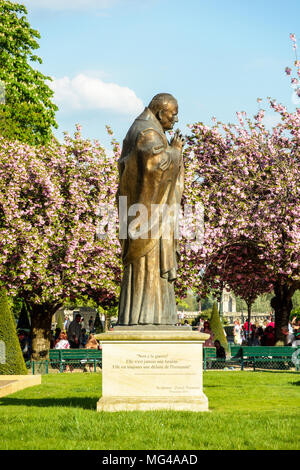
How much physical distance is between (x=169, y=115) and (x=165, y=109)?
0.37 ft

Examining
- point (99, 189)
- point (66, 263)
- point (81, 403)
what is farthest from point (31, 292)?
point (81, 403)

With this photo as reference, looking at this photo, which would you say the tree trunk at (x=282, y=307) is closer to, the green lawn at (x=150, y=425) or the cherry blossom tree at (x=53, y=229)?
the cherry blossom tree at (x=53, y=229)

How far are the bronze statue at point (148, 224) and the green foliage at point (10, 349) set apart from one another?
9.18 metres

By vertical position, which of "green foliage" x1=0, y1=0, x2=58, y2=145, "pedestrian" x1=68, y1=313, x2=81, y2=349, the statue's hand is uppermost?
"green foliage" x1=0, y1=0, x2=58, y2=145

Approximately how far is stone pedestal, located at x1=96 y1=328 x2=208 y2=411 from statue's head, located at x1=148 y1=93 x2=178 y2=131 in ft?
10.8

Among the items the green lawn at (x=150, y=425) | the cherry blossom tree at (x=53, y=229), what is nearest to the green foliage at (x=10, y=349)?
the cherry blossom tree at (x=53, y=229)

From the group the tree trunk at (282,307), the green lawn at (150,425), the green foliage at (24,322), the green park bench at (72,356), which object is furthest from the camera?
the green foliage at (24,322)

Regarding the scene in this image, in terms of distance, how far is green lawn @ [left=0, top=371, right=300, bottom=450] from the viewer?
7.66 meters

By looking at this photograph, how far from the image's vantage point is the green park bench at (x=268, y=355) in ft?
79.5

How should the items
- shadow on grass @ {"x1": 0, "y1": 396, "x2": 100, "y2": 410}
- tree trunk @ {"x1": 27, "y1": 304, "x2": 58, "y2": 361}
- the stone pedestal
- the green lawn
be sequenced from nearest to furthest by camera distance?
the green lawn < the stone pedestal < shadow on grass @ {"x1": 0, "y1": 396, "x2": 100, "y2": 410} < tree trunk @ {"x1": 27, "y1": 304, "x2": 58, "y2": 361}

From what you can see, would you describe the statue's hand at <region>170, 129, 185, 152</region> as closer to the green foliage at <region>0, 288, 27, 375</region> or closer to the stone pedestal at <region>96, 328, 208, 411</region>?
the stone pedestal at <region>96, 328, 208, 411</region>

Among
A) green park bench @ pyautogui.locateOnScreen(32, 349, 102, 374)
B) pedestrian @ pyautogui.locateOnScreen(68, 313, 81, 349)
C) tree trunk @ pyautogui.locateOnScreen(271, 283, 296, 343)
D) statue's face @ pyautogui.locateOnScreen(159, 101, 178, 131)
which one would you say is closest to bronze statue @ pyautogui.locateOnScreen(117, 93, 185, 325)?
statue's face @ pyautogui.locateOnScreen(159, 101, 178, 131)

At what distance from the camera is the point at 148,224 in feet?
35.3

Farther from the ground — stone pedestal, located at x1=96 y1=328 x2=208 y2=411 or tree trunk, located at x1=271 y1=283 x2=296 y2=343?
tree trunk, located at x1=271 y1=283 x2=296 y2=343
